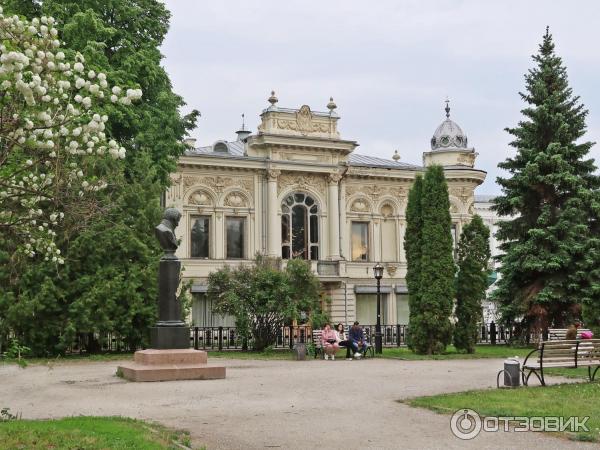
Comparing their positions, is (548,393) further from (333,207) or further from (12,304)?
(333,207)

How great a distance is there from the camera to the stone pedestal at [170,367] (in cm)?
1619

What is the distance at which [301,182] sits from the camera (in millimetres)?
41906

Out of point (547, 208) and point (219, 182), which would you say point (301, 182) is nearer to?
point (219, 182)

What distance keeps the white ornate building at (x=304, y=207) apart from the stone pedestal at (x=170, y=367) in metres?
22.2

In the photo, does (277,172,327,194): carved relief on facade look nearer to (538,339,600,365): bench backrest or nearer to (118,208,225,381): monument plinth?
(118,208,225,381): monument plinth

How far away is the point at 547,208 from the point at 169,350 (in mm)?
20557

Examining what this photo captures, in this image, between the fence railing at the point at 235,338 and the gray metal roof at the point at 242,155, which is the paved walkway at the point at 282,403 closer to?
the fence railing at the point at 235,338

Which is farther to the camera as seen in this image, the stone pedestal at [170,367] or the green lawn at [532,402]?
the stone pedestal at [170,367]

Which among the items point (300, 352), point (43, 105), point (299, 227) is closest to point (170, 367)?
point (43, 105)

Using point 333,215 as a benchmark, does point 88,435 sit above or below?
below

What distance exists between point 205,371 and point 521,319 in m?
20.0

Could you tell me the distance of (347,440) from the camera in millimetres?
9281

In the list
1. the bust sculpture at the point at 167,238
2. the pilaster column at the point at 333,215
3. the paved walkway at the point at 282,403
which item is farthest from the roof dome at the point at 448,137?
the bust sculpture at the point at 167,238

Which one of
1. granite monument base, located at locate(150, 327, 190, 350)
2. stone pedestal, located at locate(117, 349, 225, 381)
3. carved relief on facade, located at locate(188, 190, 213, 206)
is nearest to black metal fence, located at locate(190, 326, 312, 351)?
carved relief on facade, located at locate(188, 190, 213, 206)
